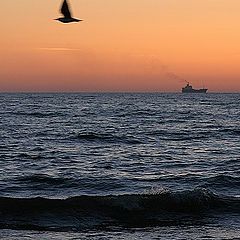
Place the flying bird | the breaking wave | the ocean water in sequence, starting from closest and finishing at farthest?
the flying bird
the ocean water
the breaking wave

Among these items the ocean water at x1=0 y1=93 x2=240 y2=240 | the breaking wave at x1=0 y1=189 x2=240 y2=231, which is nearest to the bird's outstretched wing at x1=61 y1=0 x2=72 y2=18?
the ocean water at x1=0 y1=93 x2=240 y2=240

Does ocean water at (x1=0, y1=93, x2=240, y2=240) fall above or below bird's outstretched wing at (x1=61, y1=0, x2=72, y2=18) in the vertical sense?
below

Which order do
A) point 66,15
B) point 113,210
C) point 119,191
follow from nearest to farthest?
point 66,15
point 113,210
point 119,191

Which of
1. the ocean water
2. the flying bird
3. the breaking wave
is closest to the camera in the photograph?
the flying bird

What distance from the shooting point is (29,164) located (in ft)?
76.3

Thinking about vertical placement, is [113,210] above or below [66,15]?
below

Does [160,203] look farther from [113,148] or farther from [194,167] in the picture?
[113,148]

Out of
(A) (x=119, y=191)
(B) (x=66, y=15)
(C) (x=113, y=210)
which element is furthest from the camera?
(A) (x=119, y=191)

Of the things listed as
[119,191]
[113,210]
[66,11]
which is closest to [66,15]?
[66,11]

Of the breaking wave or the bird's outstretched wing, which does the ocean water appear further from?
the bird's outstretched wing

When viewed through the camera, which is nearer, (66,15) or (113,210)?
(66,15)

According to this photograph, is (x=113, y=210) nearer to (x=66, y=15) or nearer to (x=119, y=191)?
(x=119, y=191)

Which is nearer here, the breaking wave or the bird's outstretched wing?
the bird's outstretched wing

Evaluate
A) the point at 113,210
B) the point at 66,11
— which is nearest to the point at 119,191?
the point at 113,210
